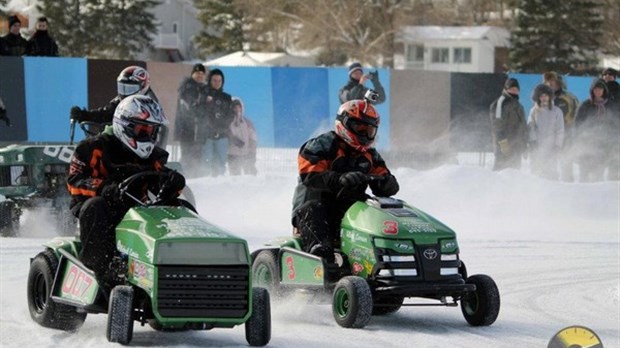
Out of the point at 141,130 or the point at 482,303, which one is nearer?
the point at 141,130

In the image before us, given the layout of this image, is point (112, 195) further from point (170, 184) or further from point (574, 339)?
point (574, 339)

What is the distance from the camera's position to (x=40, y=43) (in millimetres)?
22156

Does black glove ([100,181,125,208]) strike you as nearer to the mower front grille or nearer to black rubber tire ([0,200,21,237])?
the mower front grille

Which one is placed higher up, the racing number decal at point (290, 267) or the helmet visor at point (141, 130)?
the helmet visor at point (141, 130)

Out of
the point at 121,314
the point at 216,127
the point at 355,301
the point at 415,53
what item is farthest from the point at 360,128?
the point at 415,53

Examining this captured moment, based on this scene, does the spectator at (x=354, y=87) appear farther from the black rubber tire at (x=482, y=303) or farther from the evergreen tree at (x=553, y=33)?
the evergreen tree at (x=553, y=33)

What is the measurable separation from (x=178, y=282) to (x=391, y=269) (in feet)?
6.67

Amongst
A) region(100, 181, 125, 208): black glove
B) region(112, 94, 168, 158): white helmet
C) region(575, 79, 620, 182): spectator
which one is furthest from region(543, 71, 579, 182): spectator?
region(100, 181, 125, 208): black glove

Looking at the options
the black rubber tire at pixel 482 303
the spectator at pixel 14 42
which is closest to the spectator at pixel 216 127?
the spectator at pixel 14 42

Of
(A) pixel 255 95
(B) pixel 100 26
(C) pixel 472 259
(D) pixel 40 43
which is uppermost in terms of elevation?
(B) pixel 100 26

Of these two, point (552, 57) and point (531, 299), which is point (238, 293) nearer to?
point (531, 299)

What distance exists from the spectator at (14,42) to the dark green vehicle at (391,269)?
12.1 meters

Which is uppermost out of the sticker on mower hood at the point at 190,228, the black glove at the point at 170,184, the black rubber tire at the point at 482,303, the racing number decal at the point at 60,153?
the black glove at the point at 170,184

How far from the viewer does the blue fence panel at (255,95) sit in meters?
22.8
